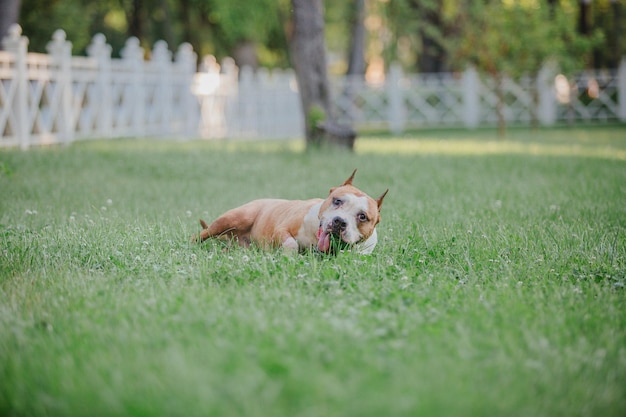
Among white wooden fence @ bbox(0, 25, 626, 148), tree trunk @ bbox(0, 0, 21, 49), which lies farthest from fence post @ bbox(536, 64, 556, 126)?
tree trunk @ bbox(0, 0, 21, 49)

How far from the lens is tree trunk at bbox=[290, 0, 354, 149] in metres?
14.3

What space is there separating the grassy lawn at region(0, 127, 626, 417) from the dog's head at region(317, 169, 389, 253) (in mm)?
119

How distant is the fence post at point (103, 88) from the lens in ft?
50.3

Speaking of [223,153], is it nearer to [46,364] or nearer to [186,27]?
[46,364]

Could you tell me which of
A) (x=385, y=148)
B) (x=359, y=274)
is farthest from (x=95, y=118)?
(x=359, y=274)

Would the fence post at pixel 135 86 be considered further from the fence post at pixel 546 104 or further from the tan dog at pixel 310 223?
the fence post at pixel 546 104

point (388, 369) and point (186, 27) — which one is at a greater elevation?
point (186, 27)

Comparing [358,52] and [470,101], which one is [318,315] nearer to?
[470,101]

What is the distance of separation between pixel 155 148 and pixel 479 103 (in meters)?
16.8

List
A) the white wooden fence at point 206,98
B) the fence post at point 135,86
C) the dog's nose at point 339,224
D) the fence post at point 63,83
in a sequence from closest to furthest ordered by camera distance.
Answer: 1. the dog's nose at point 339,224
2. the white wooden fence at point 206,98
3. the fence post at point 63,83
4. the fence post at point 135,86

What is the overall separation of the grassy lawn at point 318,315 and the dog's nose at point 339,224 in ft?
0.63

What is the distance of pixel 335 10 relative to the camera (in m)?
33.7

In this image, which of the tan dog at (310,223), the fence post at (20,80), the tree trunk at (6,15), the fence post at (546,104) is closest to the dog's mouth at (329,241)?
the tan dog at (310,223)

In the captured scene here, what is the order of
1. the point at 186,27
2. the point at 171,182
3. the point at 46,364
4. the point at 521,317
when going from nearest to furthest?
the point at 46,364
the point at 521,317
the point at 171,182
the point at 186,27
